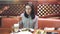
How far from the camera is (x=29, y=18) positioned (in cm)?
172

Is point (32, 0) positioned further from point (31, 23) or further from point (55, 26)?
point (55, 26)

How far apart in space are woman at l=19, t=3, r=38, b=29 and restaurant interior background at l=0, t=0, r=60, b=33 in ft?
0.17

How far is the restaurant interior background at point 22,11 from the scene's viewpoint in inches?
64.4

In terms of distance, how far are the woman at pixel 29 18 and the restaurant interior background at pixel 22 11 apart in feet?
0.17

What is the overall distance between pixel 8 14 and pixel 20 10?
7.0 inches

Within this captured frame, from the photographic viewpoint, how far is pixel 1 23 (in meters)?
1.71

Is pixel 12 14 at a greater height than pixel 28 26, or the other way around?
pixel 12 14

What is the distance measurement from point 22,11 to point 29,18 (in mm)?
149

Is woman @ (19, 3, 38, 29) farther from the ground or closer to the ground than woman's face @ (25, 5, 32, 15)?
closer to the ground

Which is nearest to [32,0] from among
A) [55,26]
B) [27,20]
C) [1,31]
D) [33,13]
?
[33,13]

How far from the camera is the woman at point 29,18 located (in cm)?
167

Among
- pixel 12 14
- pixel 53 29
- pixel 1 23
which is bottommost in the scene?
pixel 53 29

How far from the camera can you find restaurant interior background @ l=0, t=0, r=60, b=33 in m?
1.64

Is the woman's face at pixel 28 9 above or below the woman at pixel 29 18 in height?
above
